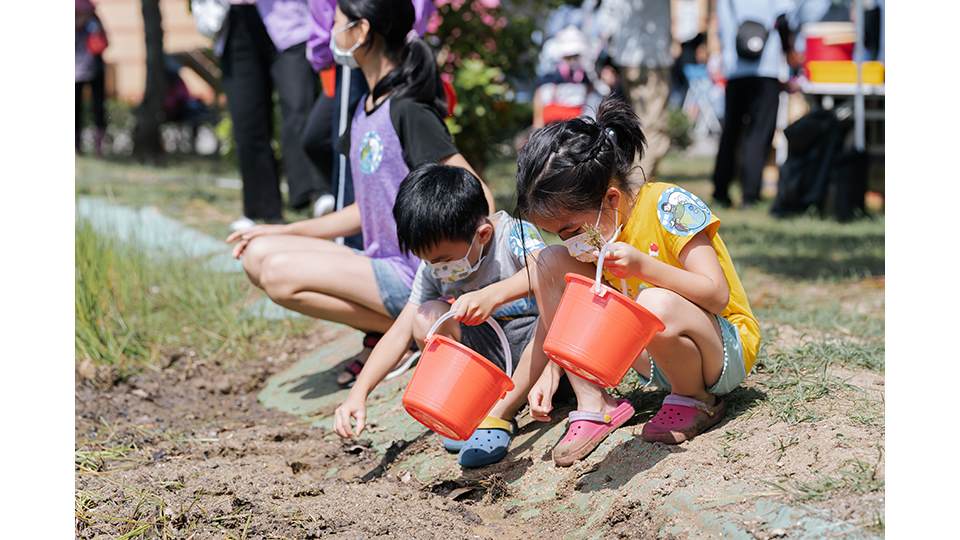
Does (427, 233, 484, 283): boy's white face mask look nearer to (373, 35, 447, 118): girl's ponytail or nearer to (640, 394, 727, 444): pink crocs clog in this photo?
(640, 394, 727, 444): pink crocs clog

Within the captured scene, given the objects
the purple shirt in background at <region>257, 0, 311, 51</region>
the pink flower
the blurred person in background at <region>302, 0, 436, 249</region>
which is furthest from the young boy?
the pink flower

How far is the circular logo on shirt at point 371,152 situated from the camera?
147 inches

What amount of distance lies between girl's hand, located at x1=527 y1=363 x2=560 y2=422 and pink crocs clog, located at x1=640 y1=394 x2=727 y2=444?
0.79 feet

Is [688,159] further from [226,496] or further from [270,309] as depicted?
[226,496]

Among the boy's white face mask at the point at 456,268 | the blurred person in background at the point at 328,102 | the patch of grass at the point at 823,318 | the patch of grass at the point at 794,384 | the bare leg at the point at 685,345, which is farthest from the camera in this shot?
the blurred person in background at the point at 328,102

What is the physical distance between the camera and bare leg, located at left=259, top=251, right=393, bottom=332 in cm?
369

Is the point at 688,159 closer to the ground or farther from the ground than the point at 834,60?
closer to the ground

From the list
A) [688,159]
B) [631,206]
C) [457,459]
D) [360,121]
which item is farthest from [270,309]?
[688,159]

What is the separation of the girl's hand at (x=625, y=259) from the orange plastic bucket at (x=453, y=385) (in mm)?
359

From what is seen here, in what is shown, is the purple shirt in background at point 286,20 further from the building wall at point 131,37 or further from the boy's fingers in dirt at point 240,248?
the building wall at point 131,37

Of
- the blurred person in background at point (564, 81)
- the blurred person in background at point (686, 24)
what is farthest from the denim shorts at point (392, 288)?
the blurred person in background at point (686, 24)

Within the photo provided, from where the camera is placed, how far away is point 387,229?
12.3 ft

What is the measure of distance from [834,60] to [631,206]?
23.8 feet

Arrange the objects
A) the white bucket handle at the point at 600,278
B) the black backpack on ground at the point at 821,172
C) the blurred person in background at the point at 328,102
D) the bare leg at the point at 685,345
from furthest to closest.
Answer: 1. the black backpack on ground at the point at 821,172
2. the blurred person in background at the point at 328,102
3. the bare leg at the point at 685,345
4. the white bucket handle at the point at 600,278
